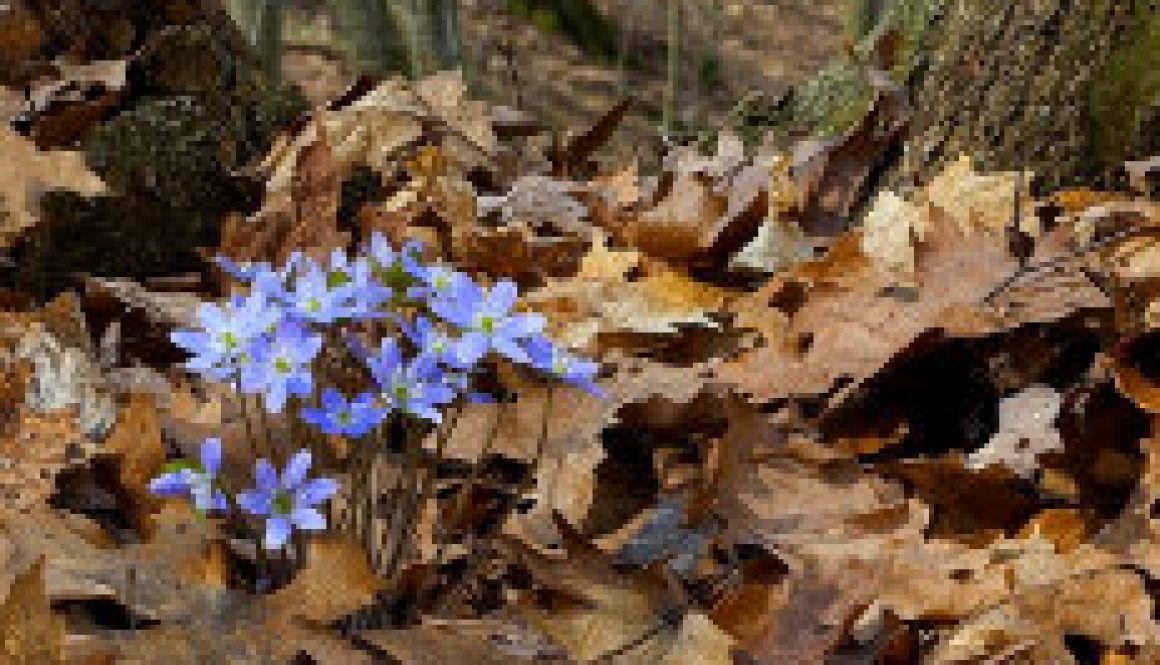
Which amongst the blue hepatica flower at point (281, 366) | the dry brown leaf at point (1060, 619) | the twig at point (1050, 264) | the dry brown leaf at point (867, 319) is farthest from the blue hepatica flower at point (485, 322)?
the twig at point (1050, 264)

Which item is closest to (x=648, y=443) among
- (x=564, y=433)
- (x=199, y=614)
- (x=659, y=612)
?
(x=564, y=433)

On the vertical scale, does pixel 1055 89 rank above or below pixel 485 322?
above

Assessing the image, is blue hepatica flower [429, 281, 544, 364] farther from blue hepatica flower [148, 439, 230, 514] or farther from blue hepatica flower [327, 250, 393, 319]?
blue hepatica flower [148, 439, 230, 514]

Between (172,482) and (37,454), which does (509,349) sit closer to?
(172,482)

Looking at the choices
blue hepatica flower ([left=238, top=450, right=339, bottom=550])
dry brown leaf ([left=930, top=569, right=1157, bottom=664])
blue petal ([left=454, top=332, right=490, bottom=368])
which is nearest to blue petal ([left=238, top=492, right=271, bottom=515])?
blue hepatica flower ([left=238, top=450, right=339, bottom=550])

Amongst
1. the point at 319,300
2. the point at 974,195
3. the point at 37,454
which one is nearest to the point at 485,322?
the point at 319,300

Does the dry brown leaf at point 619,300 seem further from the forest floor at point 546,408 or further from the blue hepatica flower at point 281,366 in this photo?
the blue hepatica flower at point 281,366

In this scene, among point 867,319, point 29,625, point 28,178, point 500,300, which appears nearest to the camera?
point 29,625
